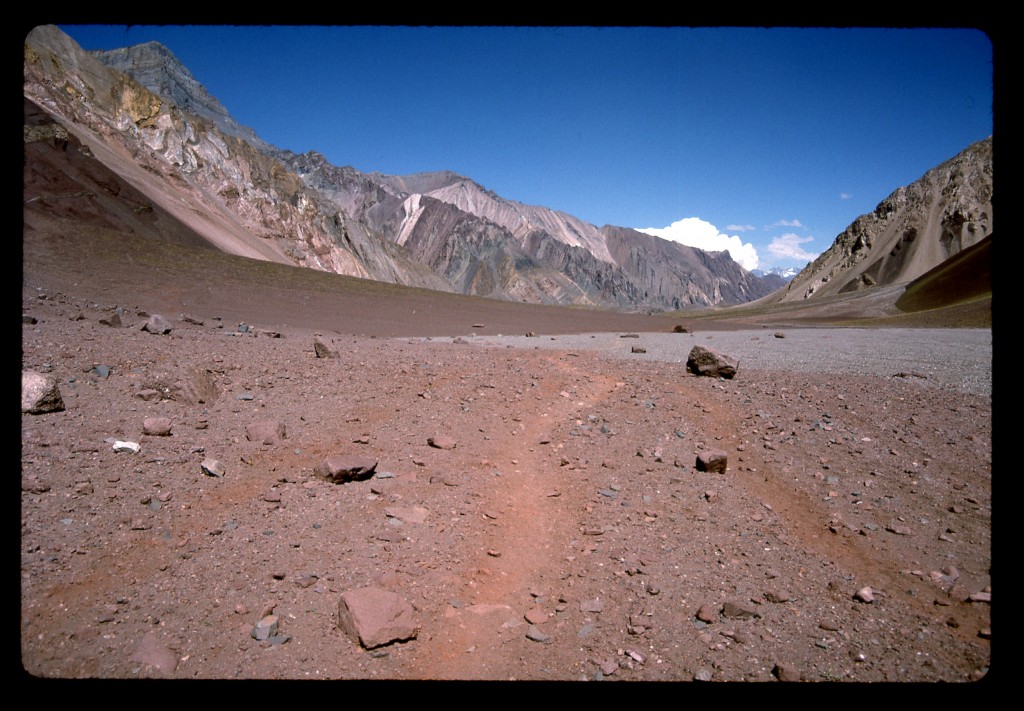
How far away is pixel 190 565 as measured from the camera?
3.01 metres

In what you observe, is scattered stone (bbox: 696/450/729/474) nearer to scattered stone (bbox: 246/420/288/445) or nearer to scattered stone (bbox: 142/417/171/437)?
scattered stone (bbox: 246/420/288/445)

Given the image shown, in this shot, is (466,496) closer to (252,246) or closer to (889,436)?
(889,436)

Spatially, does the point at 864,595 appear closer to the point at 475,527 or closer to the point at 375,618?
the point at 475,527

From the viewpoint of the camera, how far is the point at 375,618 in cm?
Answer: 277

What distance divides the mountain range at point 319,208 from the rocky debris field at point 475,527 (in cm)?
2111

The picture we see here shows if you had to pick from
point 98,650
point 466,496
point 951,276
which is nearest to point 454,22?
point 98,650

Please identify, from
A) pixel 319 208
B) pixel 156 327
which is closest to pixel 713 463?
pixel 156 327

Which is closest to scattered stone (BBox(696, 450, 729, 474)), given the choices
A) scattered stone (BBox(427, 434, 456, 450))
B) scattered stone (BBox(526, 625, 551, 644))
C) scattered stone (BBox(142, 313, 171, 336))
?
scattered stone (BBox(427, 434, 456, 450))

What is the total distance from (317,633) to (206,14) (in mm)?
2571

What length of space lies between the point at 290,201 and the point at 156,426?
62.8 m

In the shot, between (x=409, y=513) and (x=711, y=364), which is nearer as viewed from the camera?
(x=409, y=513)

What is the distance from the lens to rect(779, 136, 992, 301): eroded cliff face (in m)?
74.7

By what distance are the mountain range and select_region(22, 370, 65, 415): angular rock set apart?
2049 centimetres

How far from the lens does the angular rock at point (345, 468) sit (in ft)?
13.4
